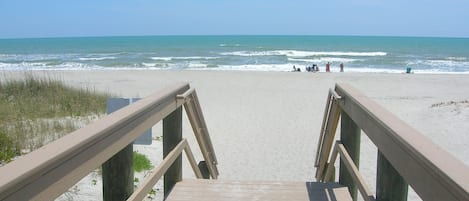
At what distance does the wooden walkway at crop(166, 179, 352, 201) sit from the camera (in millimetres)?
3656

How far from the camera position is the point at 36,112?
9047 millimetres

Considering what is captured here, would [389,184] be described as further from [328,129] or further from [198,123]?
[198,123]

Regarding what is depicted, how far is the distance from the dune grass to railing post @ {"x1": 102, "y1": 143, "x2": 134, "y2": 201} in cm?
330

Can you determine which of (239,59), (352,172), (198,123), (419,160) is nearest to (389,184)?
(419,160)

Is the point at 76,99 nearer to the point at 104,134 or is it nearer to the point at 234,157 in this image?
the point at 234,157

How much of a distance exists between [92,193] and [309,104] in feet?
39.1

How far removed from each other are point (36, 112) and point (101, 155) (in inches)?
309

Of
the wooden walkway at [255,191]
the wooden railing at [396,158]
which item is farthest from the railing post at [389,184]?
the wooden walkway at [255,191]

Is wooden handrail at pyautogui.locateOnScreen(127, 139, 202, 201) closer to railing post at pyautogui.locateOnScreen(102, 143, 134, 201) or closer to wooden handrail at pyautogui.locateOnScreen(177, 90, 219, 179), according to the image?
railing post at pyautogui.locateOnScreen(102, 143, 134, 201)

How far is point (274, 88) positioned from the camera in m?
21.4

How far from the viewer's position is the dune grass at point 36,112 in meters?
6.39

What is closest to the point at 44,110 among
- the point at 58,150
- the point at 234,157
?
the point at 234,157

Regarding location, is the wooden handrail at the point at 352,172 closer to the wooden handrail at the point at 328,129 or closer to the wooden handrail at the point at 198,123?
the wooden handrail at the point at 328,129

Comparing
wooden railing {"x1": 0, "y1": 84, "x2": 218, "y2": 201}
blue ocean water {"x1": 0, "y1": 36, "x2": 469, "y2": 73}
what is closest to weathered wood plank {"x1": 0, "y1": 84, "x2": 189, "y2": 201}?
wooden railing {"x1": 0, "y1": 84, "x2": 218, "y2": 201}
